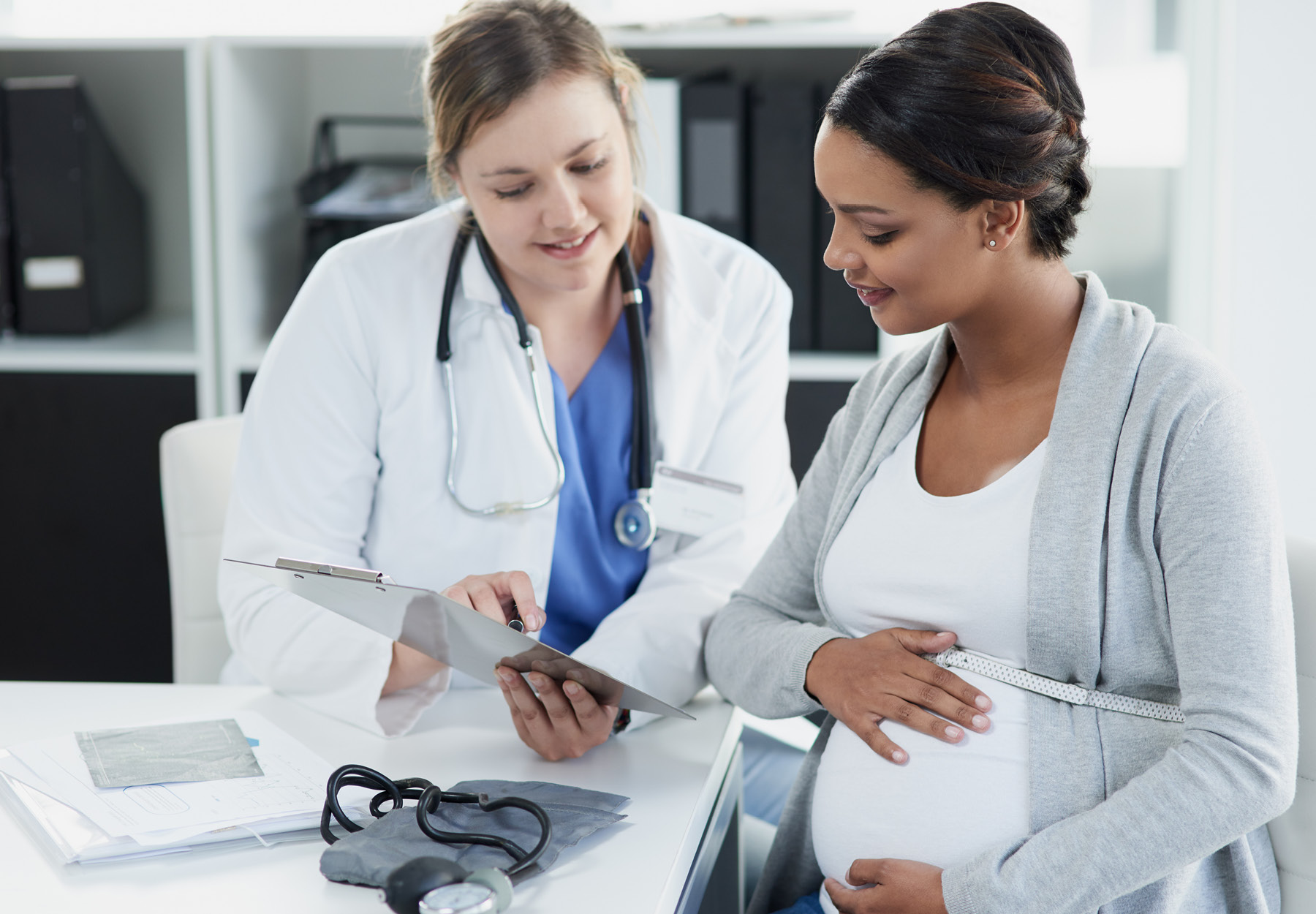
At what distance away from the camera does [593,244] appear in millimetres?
1438

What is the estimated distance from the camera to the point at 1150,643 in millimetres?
998

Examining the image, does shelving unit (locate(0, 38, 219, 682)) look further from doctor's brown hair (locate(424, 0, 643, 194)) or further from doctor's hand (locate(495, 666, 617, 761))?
doctor's hand (locate(495, 666, 617, 761))

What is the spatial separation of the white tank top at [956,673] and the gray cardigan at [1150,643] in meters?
0.02

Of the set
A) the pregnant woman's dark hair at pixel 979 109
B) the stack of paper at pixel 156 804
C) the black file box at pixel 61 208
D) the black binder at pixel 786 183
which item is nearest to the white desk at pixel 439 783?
the stack of paper at pixel 156 804

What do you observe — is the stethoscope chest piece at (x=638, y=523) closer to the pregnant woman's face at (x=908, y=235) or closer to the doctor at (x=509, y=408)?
the doctor at (x=509, y=408)

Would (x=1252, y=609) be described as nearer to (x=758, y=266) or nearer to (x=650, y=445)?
(x=650, y=445)

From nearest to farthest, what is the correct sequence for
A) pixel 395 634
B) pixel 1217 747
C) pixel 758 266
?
pixel 1217 747 < pixel 395 634 < pixel 758 266

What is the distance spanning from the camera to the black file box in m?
2.06

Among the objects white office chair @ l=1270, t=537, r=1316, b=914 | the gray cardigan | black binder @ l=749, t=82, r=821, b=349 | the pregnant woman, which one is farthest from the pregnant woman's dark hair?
black binder @ l=749, t=82, r=821, b=349

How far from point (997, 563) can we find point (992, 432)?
14 centimetres

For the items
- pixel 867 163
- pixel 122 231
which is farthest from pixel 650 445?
pixel 122 231

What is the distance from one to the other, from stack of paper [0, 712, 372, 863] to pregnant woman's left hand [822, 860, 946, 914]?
0.43 meters

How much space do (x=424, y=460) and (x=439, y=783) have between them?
1.48 ft

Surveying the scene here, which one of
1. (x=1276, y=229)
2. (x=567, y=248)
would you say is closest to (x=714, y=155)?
(x=567, y=248)
